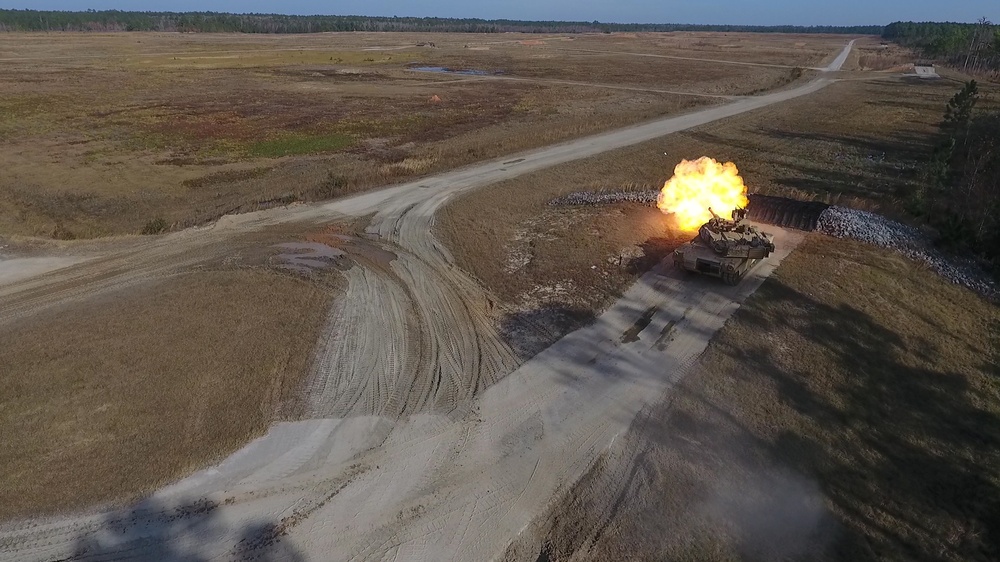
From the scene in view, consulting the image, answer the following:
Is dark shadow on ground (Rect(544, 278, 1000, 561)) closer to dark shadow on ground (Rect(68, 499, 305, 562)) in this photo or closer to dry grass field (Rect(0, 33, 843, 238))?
dark shadow on ground (Rect(68, 499, 305, 562))

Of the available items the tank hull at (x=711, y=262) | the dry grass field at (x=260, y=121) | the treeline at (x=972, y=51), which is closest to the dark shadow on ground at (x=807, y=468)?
the tank hull at (x=711, y=262)

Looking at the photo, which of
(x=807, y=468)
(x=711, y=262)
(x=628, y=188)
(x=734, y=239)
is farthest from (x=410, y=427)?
(x=628, y=188)

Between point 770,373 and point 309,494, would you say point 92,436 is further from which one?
point 770,373

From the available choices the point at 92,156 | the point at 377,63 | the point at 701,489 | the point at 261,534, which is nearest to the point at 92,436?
the point at 261,534

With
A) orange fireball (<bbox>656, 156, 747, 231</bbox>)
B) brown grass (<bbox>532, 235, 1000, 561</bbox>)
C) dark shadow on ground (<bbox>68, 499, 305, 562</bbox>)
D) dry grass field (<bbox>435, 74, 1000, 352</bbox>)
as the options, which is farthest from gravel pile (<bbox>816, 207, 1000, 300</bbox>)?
dark shadow on ground (<bbox>68, 499, 305, 562</bbox>)

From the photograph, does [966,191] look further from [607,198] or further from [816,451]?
[816,451]

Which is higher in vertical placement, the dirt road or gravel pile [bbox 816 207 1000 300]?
gravel pile [bbox 816 207 1000 300]
